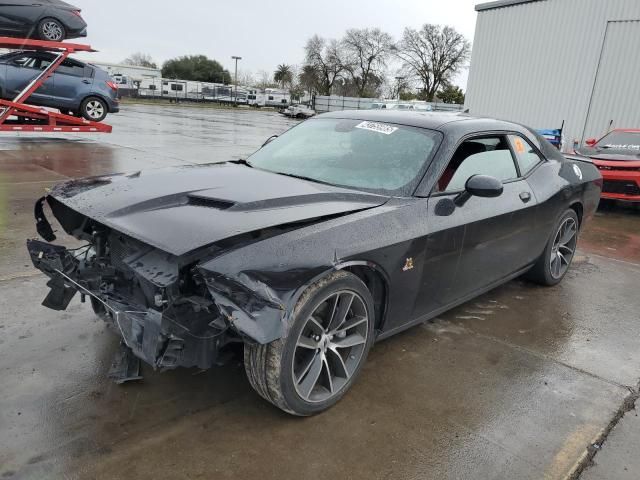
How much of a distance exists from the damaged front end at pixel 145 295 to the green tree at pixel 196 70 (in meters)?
81.6

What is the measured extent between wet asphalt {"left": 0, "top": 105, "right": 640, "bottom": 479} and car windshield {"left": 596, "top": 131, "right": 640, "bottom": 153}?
5.75 meters

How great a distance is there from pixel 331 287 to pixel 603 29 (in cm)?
1595

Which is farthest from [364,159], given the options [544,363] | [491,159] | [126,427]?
[126,427]

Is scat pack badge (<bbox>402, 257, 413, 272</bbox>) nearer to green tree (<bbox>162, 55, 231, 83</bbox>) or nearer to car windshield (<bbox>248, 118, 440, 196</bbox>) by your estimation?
car windshield (<bbox>248, 118, 440, 196</bbox>)

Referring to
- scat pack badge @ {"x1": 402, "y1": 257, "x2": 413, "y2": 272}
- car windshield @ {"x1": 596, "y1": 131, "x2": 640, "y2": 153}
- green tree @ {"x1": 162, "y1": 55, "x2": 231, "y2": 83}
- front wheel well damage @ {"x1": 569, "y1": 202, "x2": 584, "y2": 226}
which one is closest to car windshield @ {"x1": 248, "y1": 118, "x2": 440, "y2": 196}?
scat pack badge @ {"x1": 402, "y1": 257, "x2": 413, "y2": 272}

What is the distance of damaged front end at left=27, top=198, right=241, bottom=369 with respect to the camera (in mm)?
2150

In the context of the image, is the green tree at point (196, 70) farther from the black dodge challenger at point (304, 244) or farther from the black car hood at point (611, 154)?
the black dodge challenger at point (304, 244)

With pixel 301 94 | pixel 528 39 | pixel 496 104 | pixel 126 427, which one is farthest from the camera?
pixel 301 94

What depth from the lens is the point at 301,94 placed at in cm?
6744

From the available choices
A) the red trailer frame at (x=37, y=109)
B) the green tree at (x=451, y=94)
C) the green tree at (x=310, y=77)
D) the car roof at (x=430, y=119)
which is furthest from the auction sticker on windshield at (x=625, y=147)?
the green tree at (x=310, y=77)

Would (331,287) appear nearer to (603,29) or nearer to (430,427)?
(430,427)

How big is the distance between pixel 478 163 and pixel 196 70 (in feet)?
273

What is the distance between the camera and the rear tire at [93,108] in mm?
13297

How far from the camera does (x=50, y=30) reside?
1195 cm
